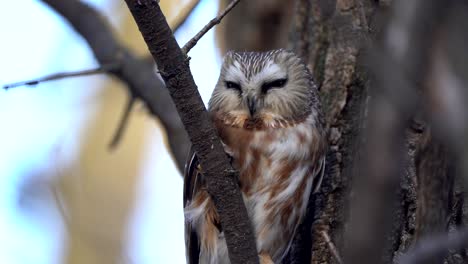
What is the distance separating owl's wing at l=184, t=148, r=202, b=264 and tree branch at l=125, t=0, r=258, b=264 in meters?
0.65

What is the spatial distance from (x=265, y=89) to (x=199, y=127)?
1.25 meters

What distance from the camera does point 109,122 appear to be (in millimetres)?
7996

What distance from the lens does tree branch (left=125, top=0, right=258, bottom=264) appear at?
2.21 meters

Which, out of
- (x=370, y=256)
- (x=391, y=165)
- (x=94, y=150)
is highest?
(x=94, y=150)

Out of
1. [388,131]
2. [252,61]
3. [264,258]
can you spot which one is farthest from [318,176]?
[388,131]

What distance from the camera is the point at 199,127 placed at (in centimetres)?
241

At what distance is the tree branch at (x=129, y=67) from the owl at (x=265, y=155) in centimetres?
32

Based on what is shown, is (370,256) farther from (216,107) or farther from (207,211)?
(216,107)

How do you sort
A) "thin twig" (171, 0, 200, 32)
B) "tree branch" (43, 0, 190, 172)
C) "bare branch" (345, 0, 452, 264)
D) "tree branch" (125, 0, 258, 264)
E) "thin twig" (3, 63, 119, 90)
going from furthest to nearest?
"tree branch" (43, 0, 190, 172), "thin twig" (171, 0, 200, 32), "thin twig" (3, 63, 119, 90), "tree branch" (125, 0, 258, 264), "bare branch" (345, 0, 452, 264)

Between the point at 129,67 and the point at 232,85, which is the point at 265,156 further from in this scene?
the point at 129,67

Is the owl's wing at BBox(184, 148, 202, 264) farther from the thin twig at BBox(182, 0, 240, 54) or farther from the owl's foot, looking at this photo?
the thin twig at BBox(182, 0, 240, 54)

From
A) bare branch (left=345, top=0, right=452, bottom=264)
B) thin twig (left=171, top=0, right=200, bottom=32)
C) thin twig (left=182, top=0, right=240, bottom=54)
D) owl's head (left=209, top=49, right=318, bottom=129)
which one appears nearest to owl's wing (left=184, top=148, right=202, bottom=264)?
owl's head (left=209, top=49, right=318, bottom=129)

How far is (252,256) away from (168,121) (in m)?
1.44

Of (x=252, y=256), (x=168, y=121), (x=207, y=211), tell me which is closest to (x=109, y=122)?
(x=168, y=121)
